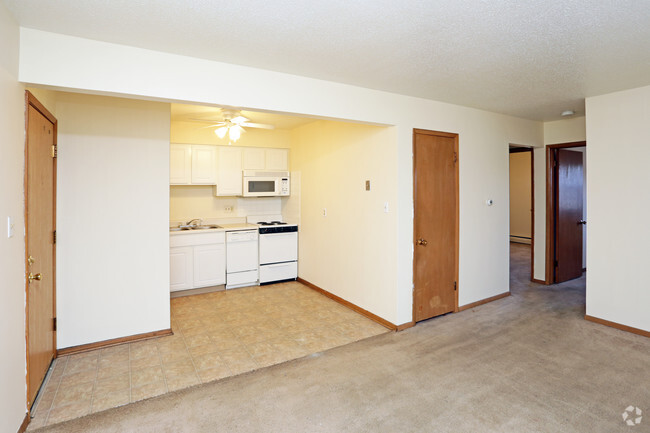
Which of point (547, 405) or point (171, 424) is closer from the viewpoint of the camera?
point (171, 424)

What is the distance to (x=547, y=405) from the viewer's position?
7.70 ft

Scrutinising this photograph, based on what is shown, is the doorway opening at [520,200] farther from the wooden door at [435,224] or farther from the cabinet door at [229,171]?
the cabinet door at [229,171]

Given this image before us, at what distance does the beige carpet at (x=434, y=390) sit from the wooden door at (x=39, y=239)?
646 millimetres

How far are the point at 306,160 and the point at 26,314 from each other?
12.4 ft

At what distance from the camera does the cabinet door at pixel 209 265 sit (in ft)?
15.9

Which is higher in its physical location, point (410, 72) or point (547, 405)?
point (410, 72)

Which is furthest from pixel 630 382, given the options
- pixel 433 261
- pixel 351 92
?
pixel 351 92

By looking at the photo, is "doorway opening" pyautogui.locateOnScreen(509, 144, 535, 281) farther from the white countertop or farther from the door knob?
the door knob

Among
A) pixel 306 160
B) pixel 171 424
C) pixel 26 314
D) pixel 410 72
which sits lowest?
pixel 171 424

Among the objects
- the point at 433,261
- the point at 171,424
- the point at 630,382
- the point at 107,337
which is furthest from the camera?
the point at 433,261

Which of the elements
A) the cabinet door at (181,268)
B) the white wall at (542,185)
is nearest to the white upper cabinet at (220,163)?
the cabinet door at (181,268)

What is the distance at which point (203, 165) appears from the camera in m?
5.21

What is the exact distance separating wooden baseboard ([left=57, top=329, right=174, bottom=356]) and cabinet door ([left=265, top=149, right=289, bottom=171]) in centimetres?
296

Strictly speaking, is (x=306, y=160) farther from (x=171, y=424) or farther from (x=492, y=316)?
(x=171, y=424)
